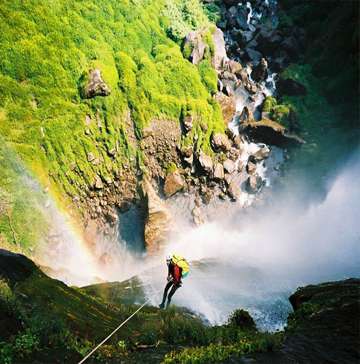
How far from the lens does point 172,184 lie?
84.8ft

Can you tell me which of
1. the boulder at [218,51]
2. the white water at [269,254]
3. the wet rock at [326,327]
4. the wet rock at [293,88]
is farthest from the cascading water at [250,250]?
the wet rock at [326,327]

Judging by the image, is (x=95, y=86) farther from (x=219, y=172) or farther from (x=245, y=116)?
(x=245, y=116)

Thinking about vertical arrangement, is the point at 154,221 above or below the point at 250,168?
below

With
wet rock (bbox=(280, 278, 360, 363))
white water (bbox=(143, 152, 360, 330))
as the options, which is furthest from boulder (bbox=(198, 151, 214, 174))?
wet rock (bbox=(280, 278, 360, 363))

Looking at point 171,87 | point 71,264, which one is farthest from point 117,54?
point 71,264

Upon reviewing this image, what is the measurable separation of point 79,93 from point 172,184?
9484mm

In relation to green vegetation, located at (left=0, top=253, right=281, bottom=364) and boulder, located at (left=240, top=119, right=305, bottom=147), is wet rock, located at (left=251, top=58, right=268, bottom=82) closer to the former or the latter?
boulder, located at (left=240, top=119, right=305, bottom=147)

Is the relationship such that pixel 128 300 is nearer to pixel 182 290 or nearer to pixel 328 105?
pixel 182 290

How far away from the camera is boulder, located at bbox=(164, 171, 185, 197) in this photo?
2572cm

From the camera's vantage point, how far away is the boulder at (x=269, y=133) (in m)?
32.7

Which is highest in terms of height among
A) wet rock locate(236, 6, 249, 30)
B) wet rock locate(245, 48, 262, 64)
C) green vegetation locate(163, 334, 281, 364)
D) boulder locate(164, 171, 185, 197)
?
wet rock locate(236, 6, 249, 30)

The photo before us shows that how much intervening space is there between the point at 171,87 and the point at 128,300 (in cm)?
1888

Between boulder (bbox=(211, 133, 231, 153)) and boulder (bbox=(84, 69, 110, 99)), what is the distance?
403 inches

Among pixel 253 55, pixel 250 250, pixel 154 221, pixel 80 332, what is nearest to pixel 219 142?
pixel 250 250
